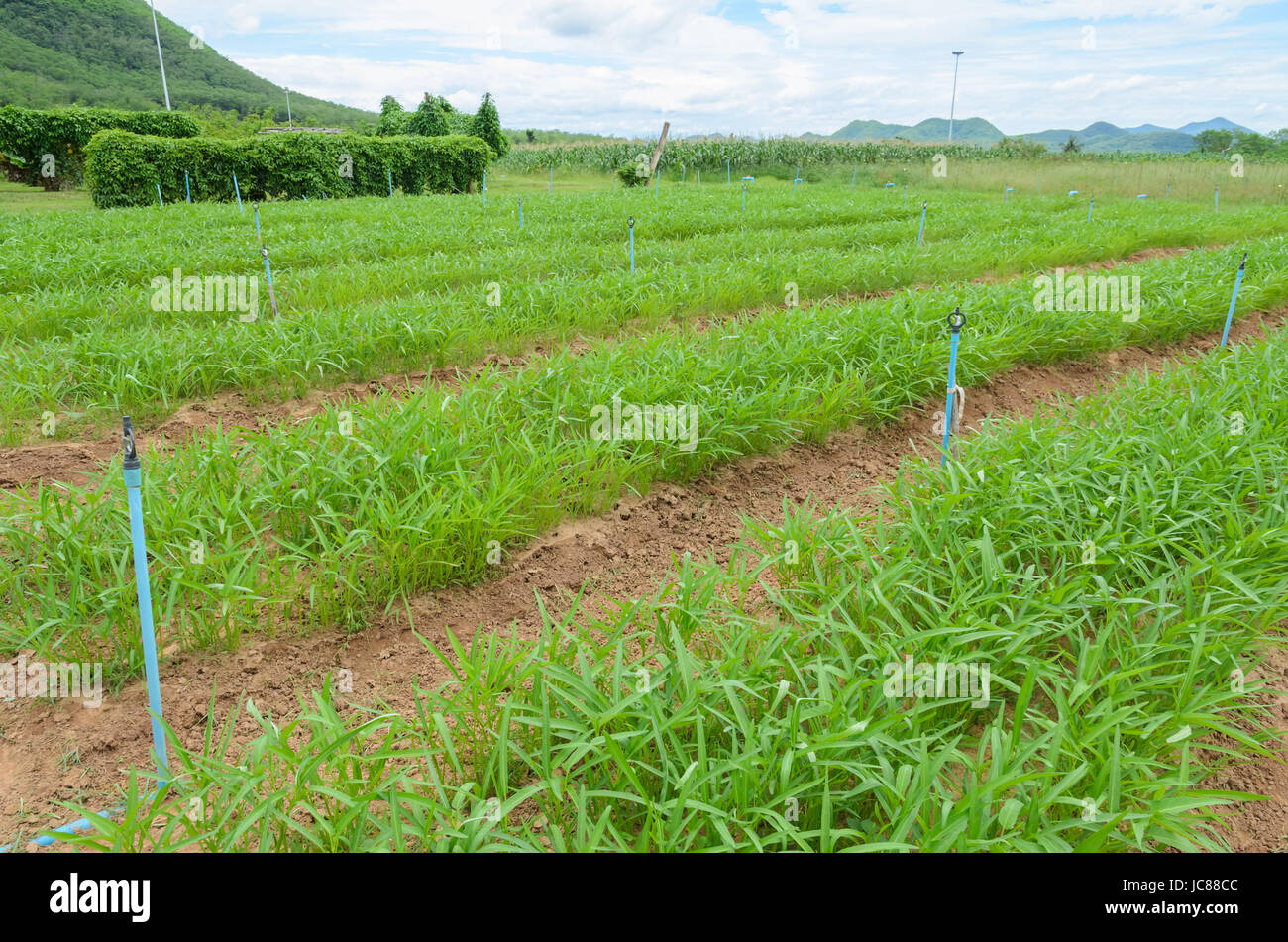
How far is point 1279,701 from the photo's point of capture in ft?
7.09

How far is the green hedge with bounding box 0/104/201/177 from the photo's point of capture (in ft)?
55.1

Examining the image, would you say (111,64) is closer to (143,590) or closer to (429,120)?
(429,120)

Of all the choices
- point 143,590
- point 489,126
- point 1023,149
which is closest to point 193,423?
point 143,590

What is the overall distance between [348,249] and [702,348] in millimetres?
5459

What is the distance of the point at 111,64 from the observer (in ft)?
213

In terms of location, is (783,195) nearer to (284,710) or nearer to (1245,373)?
(1245,373)

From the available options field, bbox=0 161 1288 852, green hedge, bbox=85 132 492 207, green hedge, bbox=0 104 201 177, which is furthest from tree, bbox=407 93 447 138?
field, bbox=0 161 1288 852

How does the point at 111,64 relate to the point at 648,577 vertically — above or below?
above
